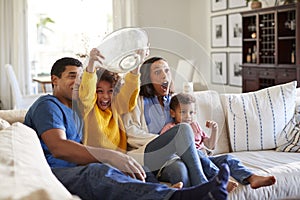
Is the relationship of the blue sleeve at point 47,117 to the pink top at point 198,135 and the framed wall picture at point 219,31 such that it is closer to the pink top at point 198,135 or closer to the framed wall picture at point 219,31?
the pink top at point 198,135

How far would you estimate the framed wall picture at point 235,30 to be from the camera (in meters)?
6.86

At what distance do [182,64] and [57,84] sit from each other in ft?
2.12

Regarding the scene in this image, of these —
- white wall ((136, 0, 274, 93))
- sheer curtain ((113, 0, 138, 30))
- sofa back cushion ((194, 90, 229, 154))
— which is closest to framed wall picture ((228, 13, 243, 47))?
white wall ((136, 0, 274, 93))

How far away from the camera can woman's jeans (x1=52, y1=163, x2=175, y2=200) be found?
1.66 metres

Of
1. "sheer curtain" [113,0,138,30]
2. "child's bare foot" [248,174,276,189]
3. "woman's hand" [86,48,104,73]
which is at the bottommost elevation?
"child's bare foot" [248,174,276,189]

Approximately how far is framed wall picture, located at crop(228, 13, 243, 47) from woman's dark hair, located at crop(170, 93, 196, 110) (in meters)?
4.47

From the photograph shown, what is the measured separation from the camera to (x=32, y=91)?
289 inches

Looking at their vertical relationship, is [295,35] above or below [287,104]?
above

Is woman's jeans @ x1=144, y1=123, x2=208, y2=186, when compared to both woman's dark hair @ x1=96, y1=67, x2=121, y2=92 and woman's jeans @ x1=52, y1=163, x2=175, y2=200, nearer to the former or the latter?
woman's dark hair @ x1=96, y1=67, x2=121, y2=92

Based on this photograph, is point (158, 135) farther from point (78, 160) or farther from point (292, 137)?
point (292, 137)

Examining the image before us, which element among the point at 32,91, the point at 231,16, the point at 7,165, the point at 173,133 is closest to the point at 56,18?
the point at 32,91

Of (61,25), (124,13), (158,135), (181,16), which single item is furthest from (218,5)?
(158,135)

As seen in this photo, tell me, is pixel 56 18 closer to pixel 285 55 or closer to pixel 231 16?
pixel 231 16

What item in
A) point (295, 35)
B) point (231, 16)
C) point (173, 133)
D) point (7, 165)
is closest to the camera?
point (7, 165)
